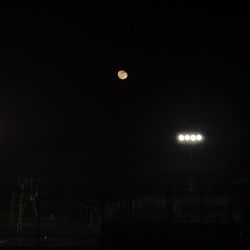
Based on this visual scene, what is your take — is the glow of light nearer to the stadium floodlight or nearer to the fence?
the stadium floodlight

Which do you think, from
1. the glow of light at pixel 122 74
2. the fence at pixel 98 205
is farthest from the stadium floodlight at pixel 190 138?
A: the glow of light at pixel 122 74

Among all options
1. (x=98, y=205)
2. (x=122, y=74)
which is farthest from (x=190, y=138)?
(x=122, y=74)

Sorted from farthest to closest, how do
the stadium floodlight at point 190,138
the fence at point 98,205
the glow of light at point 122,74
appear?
the glow of light at point 122,74
the stadium floodlight at point 190,138
the fence at point 98,205

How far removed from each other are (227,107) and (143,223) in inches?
1547

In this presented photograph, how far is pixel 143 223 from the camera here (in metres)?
12.8

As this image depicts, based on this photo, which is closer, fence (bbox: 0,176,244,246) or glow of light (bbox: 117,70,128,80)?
fence (bbox: 0,176,244,246)

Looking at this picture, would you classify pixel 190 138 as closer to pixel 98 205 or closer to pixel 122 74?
pixel 98 205

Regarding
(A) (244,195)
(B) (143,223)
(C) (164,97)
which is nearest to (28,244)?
(B) (143,223)

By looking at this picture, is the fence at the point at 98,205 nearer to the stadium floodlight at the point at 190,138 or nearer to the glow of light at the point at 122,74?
the stadium floodlight at the point at 190,138

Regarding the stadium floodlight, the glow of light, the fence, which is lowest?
the fence

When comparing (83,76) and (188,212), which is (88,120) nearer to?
(83,76)

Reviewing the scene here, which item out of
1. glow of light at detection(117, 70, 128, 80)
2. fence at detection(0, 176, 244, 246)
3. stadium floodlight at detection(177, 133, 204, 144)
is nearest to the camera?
fence at detection(0, 176, 244, 246)

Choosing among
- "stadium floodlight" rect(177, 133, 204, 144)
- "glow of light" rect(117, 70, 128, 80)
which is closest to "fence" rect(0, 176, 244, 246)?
"stadium floodlight" rect(177, 133, 204, 144)

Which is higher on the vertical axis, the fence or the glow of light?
the glow of light
